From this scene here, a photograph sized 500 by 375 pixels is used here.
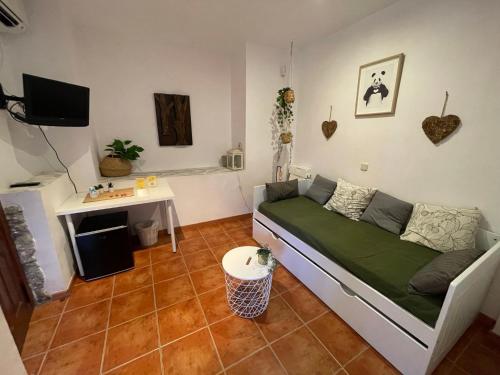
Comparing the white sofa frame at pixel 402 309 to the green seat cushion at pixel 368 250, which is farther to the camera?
the green seat cushion at pixel 368 250

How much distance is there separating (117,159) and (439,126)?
334 cm

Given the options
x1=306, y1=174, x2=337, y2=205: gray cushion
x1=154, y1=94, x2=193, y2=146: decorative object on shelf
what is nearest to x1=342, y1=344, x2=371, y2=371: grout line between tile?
x1=306, y1=174, x2=337, y2=205: gray cushion

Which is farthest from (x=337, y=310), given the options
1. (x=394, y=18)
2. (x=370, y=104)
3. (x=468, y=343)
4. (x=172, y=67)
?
(x=172, y=67)

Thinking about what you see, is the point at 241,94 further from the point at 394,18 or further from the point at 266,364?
the point at 266,364

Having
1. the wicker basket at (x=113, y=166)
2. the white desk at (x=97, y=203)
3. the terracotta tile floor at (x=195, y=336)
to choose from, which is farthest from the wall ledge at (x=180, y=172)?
the terracotta tile floor at (x=195, y=336)

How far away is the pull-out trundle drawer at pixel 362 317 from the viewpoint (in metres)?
1.22

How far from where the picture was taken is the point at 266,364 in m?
1.34

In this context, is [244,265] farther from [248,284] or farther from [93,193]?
[93,193]

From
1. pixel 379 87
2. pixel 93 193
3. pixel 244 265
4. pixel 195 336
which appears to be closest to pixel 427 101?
pixel 379 87

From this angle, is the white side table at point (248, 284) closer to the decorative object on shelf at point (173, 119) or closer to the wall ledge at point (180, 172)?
the wall ledge at point (180, 172)

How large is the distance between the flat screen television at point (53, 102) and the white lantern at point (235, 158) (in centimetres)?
176

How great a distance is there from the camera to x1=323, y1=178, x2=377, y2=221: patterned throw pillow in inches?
88.4

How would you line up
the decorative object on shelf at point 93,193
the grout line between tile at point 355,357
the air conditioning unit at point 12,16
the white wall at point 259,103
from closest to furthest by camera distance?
the grout line between tile at point 355,357, the air conditioning unit at point 12,16, the decorative object on shelf at point 93,193, the white wall at point 259,103

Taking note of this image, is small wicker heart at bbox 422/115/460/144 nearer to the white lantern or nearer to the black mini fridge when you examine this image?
the white lantern
